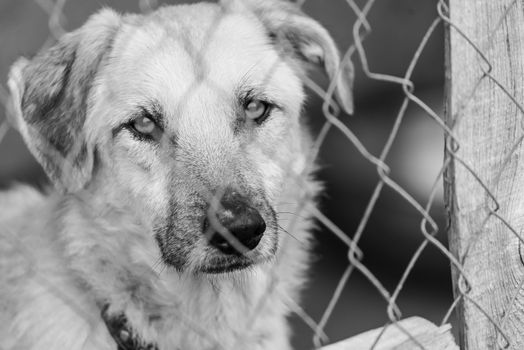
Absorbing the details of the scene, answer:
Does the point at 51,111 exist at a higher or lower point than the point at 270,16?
lower

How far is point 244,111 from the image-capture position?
2.56m

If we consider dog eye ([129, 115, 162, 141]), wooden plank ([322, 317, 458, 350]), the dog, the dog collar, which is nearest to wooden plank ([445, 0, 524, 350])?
wooden plank ([322, 317, 458, 350])

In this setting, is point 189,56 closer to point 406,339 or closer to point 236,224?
point 236,224

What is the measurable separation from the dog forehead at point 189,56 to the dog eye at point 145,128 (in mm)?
102

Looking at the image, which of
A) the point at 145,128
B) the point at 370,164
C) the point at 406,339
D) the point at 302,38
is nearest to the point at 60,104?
the point at 145,128

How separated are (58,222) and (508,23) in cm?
185

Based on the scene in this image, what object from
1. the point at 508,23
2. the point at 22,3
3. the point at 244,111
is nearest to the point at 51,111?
the point at 244,111

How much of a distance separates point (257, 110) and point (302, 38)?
1.42ft

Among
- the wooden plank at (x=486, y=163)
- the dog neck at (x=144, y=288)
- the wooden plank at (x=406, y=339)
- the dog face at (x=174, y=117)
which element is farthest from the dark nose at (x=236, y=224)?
the wooden plank at (x=486, y=163)

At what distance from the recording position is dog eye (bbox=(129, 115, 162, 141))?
8.11 ft

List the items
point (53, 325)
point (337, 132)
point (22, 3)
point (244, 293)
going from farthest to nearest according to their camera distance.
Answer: point (337, 132) < point (22, 3) < point (244, 293) < point (53, 325)

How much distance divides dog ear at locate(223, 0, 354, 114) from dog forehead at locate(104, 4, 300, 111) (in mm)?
122

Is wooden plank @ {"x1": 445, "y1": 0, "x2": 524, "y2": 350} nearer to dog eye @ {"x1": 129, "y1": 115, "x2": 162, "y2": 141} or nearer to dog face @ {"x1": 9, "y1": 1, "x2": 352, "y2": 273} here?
dog face @ {"x1": 9, "y1": 1, "x2": 352, "y2": 273}

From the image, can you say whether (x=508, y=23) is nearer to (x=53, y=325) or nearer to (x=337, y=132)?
(x=53, y=325)
